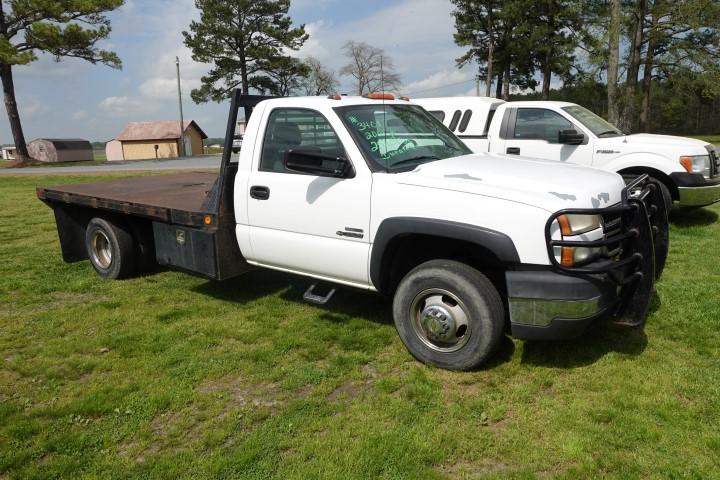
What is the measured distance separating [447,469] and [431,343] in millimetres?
1154

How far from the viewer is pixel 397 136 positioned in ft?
14.4

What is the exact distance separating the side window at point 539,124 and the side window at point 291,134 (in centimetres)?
515

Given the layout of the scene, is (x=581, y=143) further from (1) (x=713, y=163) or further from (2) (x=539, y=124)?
(1) (x=713, y=163)

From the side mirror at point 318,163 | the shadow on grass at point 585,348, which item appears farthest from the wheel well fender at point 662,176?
the side mirror at point 318,163

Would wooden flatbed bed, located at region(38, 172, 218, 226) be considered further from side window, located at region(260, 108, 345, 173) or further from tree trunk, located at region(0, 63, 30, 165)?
tree trunk, located at region(0, 63, 30, 165)

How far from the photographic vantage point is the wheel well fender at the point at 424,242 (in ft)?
11.1

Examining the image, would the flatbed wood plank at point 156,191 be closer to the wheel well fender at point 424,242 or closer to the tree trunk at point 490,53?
the wheel well fender at point 424,242

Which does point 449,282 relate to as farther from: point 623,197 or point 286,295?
point 286,295

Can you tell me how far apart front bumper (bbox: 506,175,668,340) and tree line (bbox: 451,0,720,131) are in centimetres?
1658

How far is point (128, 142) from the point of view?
2269 inches

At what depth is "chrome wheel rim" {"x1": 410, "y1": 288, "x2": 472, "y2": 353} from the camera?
3707mm

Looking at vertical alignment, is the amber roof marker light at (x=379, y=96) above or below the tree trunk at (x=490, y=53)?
below

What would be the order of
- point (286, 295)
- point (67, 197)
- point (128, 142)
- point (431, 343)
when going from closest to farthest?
1. point (431, 343)
2. point (286, 295)
3. point (67, 197)
4. point (128, 142)

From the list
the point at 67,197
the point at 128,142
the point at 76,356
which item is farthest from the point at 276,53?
the point at 76,356
